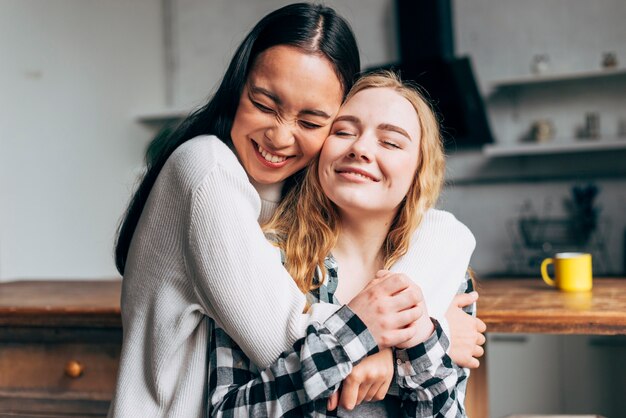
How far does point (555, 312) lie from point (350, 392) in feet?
1.76

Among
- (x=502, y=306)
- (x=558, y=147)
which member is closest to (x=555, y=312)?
(x=502, y=306)

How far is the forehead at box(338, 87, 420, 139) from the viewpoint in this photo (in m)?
1.15

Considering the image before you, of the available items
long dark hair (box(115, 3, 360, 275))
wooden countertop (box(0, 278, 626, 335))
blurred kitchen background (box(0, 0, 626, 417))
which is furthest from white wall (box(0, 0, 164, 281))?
long dark hair (box(115, 3, 360, 275))

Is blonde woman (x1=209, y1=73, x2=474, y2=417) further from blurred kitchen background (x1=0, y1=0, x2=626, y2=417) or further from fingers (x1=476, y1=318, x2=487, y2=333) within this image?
blurred kitchen background (x1=0, y1=0, x2=626, y2=417)

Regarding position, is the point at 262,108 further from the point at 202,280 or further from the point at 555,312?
the point at 555,312

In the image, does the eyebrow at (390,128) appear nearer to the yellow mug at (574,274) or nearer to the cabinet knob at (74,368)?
the yellow mug at (574,274)

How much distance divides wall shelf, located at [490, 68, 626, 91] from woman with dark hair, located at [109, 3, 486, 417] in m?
2.88

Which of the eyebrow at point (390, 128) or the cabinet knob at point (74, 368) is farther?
the cabinet knob at point (74, 368)

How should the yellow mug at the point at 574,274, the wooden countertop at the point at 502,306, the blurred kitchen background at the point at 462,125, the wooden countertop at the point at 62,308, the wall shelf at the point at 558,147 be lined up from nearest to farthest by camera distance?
1. the wooden countertop at the point at 502,306
2. the wooden countertop at the point at 62,308
3. the yellow mug at the point at 574,274
4. the blurred kitchen background at the point at 462,125
5. the wall shelf at the point at 558,147

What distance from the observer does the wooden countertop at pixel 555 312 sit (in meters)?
1.30

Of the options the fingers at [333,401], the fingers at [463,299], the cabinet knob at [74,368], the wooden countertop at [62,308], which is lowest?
the cabinet knob at [74,368]

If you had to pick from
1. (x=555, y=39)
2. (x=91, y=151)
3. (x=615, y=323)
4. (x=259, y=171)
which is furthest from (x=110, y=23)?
(x=615, y=323)

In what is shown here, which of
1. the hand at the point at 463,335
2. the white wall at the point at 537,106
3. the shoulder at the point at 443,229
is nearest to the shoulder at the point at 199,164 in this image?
the shoulder at the point at 443,229

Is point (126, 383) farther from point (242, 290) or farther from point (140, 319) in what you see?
point (242, 290)
